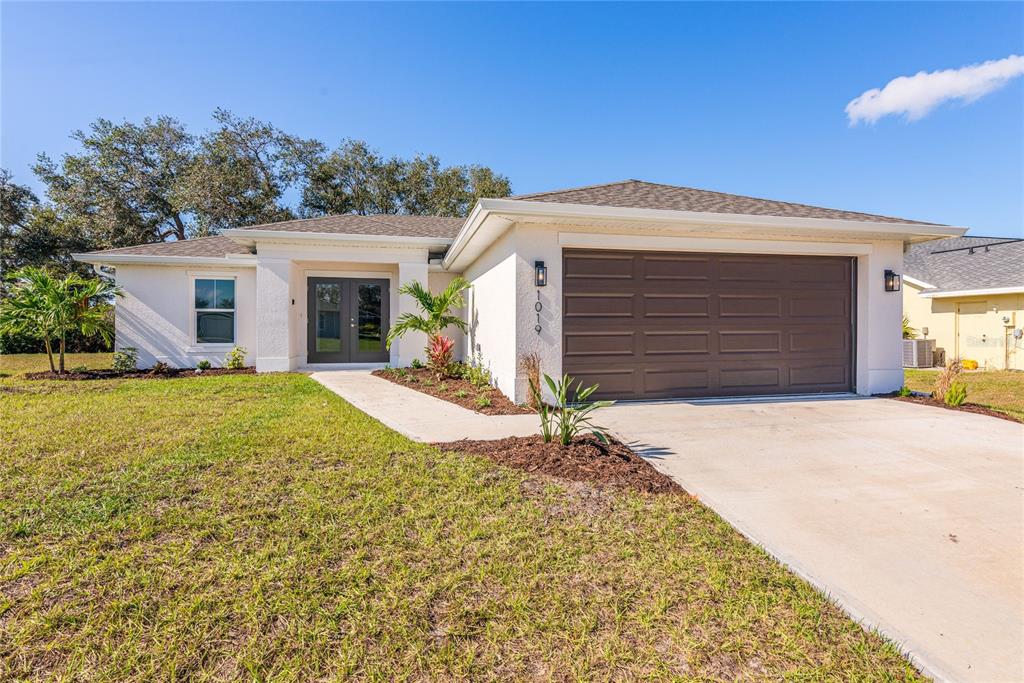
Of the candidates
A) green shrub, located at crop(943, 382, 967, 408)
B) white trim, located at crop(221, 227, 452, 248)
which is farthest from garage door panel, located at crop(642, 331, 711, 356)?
Result: white trim, located at crop(221, 227, 452, 248)

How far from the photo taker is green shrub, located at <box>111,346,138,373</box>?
448 inches

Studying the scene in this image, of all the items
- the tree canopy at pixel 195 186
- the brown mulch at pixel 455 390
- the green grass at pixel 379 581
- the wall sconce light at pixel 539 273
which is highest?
the tree canopy at pixel 195 186

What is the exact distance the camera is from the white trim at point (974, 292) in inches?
503

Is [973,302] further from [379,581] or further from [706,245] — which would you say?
[379,581]

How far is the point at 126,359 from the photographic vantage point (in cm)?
1147

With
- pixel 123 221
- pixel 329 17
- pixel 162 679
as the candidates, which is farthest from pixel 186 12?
pixel 123 221

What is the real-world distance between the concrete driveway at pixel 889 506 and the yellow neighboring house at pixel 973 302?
1054cm

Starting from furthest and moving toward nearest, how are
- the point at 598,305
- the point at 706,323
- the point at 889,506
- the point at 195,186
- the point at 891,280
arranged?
the point at 195,186 < the point at 891,280 < the point at 706,323 < the point at 598,305 < the point at 889,506

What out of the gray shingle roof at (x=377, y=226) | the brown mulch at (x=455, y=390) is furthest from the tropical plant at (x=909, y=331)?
the brown mulch at (x=455, y=390)

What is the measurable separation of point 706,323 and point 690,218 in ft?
6.18

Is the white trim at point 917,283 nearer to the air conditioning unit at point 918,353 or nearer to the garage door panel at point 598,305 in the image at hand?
the air conditioning unit at point 918,353

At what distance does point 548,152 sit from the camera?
62.6 ft

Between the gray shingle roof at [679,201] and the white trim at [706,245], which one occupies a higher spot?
the gray shingle roof at [679,201]

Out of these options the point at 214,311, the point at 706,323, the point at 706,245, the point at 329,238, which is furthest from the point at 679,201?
the point at 214,311
